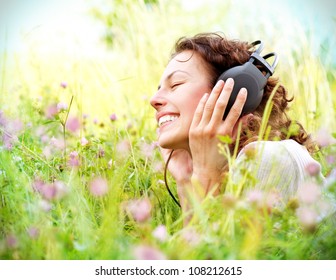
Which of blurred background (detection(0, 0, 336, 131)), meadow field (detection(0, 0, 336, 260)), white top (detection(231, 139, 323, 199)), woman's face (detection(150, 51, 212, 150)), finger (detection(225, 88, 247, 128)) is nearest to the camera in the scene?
meadow field (detection(0, 0, 336, 260))

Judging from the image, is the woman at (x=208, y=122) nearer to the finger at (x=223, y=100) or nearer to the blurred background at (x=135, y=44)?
the finger at (x=223, y=100)

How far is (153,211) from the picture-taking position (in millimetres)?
1777

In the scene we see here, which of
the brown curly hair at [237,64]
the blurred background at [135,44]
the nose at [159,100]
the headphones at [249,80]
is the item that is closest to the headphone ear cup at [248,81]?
the headphones at [249,80]

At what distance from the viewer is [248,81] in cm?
164

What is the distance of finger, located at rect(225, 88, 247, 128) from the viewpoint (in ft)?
5.33

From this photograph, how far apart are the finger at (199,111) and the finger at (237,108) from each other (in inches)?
3.2

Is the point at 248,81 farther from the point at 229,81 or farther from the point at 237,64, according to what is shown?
the point at 237,64

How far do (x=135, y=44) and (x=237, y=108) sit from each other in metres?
1.74

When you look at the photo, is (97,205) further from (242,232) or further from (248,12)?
(248,12)

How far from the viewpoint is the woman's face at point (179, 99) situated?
1736 mm

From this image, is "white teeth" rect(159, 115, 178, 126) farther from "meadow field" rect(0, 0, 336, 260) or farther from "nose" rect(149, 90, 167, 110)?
"meadow field" rect(0, 0, 336, 260)

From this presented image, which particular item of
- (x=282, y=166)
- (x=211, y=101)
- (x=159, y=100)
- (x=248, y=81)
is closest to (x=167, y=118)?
(x=159, y=100)

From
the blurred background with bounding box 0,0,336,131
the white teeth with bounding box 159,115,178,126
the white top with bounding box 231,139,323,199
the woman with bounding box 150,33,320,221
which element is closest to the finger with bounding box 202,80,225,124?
the woman with bounding box 150,33,320,221
